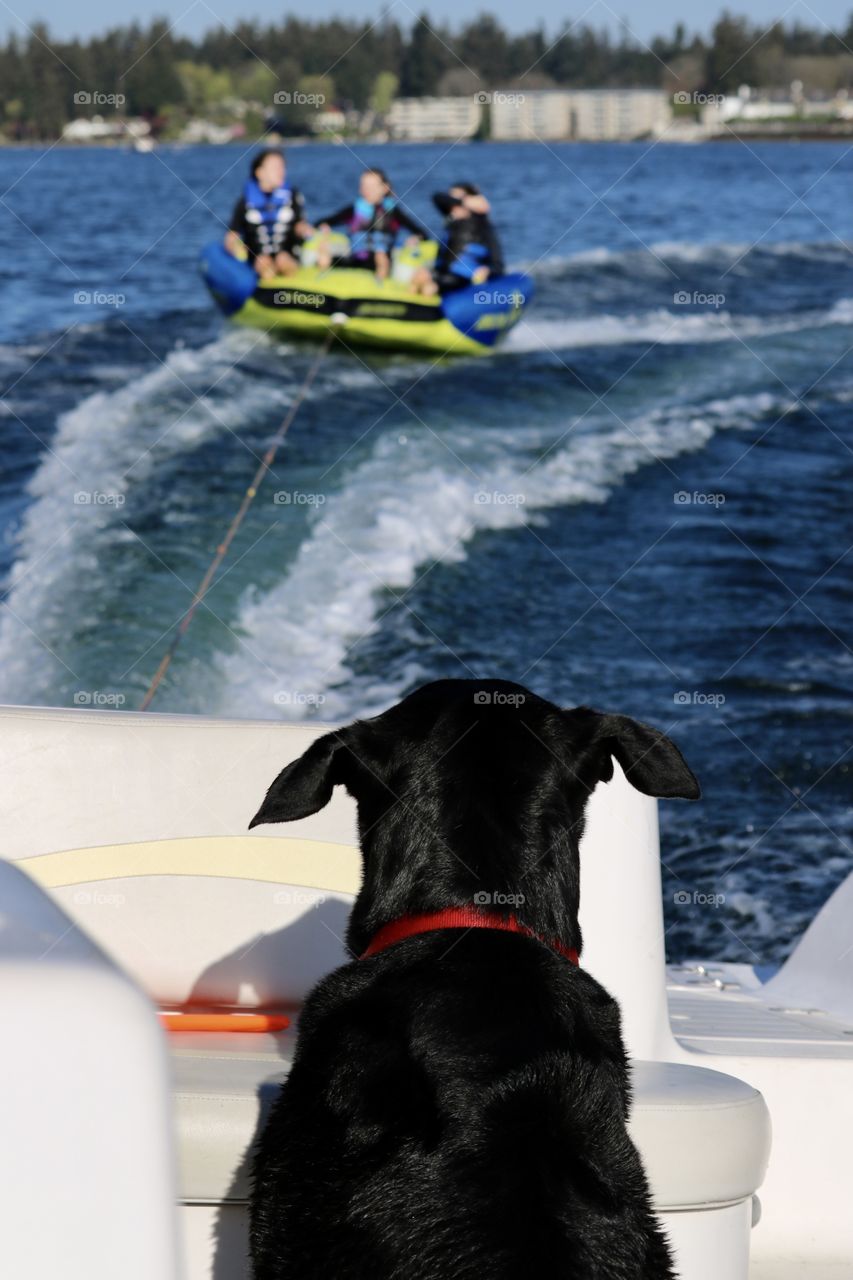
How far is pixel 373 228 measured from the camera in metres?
12.7

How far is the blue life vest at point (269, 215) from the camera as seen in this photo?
1270 cm

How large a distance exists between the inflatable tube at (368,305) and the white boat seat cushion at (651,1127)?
10842 mm

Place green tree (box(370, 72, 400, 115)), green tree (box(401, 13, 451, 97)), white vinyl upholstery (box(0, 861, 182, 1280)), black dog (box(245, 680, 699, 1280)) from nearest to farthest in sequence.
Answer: white vinyl upholstery (box(0, 861, 182, 1280)) < black dog (box(245, 680, 699, 1280)) < green tree (box(401, 13, 451, 97)) < green tree (box(370, 72, 400, 115))

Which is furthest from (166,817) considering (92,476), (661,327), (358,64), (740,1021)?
(358,64)

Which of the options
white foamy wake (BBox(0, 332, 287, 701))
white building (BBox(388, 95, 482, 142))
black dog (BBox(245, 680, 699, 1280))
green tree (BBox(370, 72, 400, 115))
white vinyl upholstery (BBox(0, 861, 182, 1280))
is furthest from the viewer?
white building (BBox(388, 95, 482, 142))

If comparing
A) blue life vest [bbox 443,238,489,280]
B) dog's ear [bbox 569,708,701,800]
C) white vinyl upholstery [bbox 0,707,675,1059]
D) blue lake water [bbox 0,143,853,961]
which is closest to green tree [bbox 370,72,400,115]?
blue lake water [bbox 0,143,853,961]

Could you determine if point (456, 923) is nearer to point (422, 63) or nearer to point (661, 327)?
point (661, 327)

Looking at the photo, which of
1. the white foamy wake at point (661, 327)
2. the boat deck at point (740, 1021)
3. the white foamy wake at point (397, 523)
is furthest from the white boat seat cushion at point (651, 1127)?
the white foamy wake at point (661, 327)

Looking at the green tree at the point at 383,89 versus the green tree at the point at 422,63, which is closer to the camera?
the green tree at the point at 422,63

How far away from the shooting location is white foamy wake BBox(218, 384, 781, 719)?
637 cm

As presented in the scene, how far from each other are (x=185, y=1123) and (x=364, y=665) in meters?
5.10

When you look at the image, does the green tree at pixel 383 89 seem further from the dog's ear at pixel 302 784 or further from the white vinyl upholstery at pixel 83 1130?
the white vinyl upholstery at pixel 83 1130

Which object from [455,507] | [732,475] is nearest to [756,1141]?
[455,507]

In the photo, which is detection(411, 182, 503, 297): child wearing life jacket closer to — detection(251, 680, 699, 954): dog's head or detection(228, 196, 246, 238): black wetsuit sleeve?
detection(228, 196, 246, 238): black wetsuit sleeve
